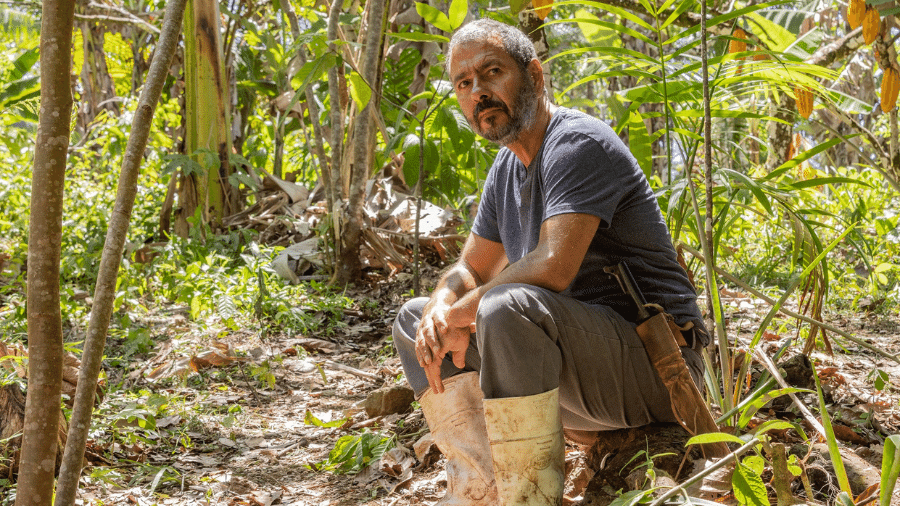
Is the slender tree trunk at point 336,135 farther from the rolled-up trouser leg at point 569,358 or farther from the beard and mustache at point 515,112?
the rolled-up trouser leg at point 569,358

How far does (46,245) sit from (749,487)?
1293 mm

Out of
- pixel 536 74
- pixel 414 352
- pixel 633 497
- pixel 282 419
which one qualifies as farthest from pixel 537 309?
pixel 282 419

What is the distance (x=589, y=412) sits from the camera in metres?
1.81

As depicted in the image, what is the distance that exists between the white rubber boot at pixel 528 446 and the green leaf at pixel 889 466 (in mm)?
642

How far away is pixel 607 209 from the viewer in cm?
176

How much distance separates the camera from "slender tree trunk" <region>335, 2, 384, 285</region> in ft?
12.9

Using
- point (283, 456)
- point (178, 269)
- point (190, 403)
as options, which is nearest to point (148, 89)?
point (283, 456)

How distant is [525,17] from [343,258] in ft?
6.02

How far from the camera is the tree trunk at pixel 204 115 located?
202 inches

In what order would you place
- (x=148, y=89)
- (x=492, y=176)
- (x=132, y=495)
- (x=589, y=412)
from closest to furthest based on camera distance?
(x=148, y=89) < (x=589, y=412) < (x=132, y=495) < (x=492, y=176)

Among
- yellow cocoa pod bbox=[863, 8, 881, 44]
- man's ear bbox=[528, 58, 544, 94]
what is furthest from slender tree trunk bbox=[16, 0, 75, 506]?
yellow cocoa pod bbox=[863, 8, 881, 44]

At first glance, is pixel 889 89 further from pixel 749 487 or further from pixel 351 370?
pixel 351 370

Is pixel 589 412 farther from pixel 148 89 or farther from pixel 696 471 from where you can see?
pixel 148 89

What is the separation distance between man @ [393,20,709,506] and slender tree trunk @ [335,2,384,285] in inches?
72.0
